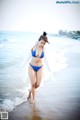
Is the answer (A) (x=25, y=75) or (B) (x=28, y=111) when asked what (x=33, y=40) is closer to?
(A) (x=25, y=75)

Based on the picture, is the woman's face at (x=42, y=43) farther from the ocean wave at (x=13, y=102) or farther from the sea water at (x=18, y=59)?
the ocean wave at (x=13, y=102)

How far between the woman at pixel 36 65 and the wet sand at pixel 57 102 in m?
0.09

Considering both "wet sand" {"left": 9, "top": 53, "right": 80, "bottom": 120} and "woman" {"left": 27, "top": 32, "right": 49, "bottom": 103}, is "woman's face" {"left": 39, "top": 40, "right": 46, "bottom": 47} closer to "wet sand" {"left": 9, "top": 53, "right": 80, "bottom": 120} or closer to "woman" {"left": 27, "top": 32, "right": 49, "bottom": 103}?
"woman" {"left": 27, "top": 32, "right": 49, "bottom": 103}

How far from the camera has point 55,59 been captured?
287 cm

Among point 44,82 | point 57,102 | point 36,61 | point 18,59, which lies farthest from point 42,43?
point 57,102

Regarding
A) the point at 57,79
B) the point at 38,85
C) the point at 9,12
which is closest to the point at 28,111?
the point at 38,85

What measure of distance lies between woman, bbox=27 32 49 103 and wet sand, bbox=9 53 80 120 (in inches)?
3.4

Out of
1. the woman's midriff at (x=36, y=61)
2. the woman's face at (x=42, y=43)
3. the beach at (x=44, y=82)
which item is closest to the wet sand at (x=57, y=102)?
the beach at (x=44, y=82)

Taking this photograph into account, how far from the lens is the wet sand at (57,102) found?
281 cm

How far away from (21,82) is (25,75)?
11 centimetres

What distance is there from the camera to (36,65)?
9.17ft

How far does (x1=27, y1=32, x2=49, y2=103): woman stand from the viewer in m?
2.77

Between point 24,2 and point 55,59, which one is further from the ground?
point 24,2

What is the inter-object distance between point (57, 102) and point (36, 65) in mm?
575
